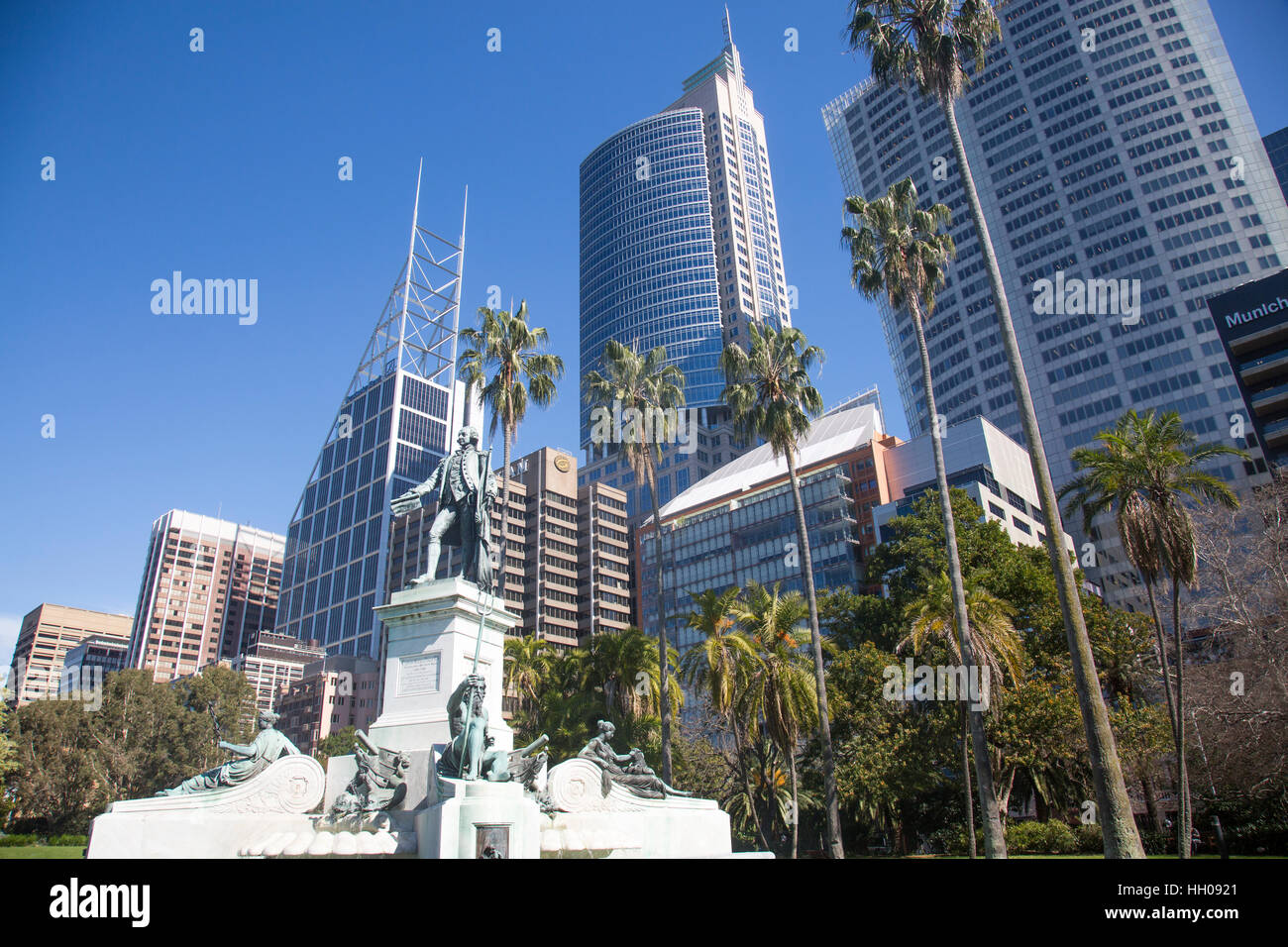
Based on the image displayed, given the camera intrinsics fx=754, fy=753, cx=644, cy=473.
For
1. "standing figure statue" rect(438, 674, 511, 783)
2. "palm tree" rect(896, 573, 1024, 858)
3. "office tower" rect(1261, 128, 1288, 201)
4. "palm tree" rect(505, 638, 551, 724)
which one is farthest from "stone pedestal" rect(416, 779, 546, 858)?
"office tower" rect(1261, 128, 1288, 201)

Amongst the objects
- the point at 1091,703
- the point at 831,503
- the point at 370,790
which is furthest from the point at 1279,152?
the point at 370,790

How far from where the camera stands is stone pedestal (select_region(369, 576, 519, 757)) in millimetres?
15672

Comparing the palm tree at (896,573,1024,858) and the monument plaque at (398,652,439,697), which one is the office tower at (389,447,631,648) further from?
the monument plaque at (398,652,439,697)

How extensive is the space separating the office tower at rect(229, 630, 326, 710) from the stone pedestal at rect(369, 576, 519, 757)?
5992 inches

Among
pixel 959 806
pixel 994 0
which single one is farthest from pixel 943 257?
pixel 959 806

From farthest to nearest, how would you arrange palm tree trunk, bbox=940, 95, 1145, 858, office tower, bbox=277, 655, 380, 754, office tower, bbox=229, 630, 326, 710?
1. office tower, bbox=229, 630, 326, 710
2. office tower, bbox=277, 655, 380, 754
3. palm tree trunk, bbox=940, 95, 1145, 858

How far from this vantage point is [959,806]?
36.2m

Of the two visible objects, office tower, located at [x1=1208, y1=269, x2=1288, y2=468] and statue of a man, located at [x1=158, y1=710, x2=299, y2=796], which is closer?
statue of a man, located at [x1=158, y1=710, x2=299, y2=796]

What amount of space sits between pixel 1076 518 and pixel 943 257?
106m

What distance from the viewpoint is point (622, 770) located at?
1571 centimetres

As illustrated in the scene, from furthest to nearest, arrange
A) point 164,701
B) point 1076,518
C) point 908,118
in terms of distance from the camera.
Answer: point 908,118 < point 1076,518 < point 164,701

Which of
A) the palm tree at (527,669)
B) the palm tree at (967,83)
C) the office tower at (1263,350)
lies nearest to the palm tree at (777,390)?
the palm tree at (967,83)

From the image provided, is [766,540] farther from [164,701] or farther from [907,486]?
[164,701]

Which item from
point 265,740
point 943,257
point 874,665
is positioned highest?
point 943,257
